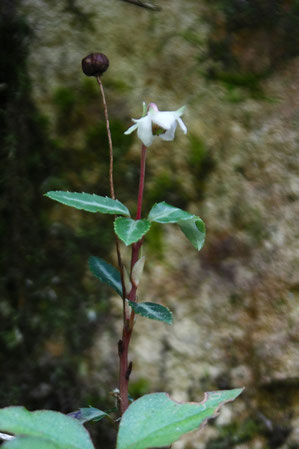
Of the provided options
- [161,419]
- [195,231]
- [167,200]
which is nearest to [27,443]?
[161,419]

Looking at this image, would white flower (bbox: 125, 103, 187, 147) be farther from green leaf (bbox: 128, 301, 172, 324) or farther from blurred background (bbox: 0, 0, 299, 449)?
blurred background (bbox: 0, 0, 299, 449)

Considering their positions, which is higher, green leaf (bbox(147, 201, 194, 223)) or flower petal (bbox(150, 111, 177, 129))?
flower petal (bbox(150, 111, 177, 129))

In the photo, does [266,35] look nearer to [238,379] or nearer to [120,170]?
[120,170]

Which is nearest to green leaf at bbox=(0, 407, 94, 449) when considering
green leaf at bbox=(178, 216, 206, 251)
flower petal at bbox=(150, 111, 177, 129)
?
green leaf at bbox=(178, 216, 206, 251)

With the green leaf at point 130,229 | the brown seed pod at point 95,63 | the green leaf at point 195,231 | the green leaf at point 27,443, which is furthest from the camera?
the brown seed pod at point 95,63

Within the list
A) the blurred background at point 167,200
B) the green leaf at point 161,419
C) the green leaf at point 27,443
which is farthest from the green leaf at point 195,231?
the blurred background at point 167,200

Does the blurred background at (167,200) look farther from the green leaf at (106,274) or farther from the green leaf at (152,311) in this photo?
the green leaf at (152,311)
